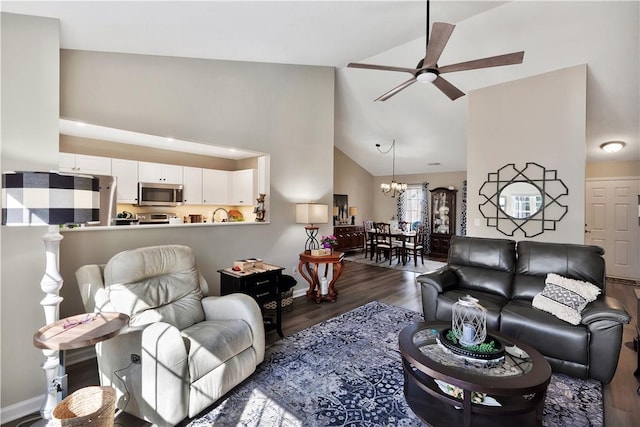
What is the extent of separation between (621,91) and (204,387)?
606 centimetres

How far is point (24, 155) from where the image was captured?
1.99 meters

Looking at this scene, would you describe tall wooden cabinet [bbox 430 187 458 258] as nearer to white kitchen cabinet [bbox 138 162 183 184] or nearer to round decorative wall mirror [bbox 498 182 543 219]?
round decorative wall mirror [bbox 498 182 543 219]

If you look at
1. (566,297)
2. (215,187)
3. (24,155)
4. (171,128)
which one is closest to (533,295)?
(566,297)

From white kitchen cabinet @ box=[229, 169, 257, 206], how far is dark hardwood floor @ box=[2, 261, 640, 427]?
64.7 inches

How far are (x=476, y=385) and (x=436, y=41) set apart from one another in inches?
95.4

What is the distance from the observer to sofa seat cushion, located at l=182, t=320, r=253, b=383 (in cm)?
191

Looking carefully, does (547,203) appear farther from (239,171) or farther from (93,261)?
(93,261)

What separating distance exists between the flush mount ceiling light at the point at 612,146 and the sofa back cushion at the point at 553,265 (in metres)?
3.53

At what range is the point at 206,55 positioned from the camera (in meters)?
3.44

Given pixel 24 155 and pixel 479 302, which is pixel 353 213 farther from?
pixel 24 155

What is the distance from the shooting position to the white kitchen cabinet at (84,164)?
3.58 meters

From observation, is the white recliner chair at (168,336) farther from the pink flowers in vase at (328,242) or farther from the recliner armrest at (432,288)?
the pink flowers in vase at (328,242)

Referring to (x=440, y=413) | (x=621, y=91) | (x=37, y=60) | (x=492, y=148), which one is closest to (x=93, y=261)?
(x=37, y=60)

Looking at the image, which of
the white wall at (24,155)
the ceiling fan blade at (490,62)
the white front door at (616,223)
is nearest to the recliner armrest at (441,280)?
the ceiling fan blade at (490,62)
